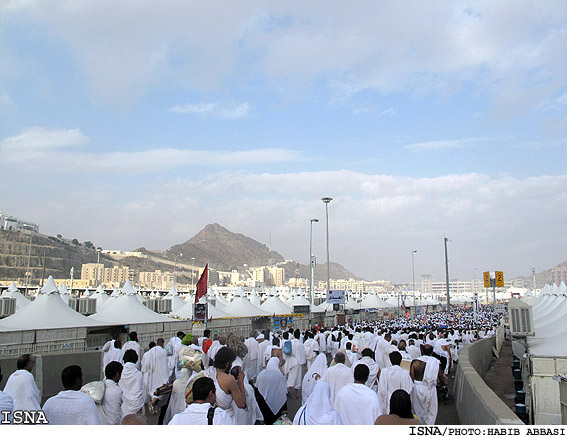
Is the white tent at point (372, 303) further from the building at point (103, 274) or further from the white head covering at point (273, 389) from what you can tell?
the building at point (103, 274)

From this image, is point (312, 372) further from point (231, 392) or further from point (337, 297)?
point (337, 297)

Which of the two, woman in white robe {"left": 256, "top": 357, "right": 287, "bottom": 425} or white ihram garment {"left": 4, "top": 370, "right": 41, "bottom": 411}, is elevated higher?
white ihram garment {"left": 4, "top": 370, "right": 41, "bottom": 411}

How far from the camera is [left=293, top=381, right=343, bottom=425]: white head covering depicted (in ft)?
13.5

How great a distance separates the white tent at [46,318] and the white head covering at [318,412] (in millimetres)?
11093

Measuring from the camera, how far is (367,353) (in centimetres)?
771

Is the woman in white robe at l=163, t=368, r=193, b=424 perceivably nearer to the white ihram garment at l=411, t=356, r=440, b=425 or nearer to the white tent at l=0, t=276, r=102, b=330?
the white ihram garment at l=411, t=356, r=440, b=425

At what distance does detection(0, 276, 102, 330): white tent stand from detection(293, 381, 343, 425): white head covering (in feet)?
36.4

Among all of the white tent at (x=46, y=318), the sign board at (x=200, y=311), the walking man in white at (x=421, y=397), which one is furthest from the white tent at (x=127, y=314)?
the walking man in white at (x=421, y=397)

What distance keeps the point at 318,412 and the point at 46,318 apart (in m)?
12.0

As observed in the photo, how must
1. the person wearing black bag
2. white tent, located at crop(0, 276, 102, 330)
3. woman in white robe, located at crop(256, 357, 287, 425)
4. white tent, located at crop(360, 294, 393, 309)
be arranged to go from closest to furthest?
the person wearing black bag, woman in white robe, located at crop(256, 357, 287, 425), white tent, located at crop(0, 276, 102, 330), white tent, located at crop(360, 294, 393, 309)

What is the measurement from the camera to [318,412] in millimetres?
4164

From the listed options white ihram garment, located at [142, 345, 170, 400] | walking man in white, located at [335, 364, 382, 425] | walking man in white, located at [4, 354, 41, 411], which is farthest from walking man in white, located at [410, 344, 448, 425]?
walking man in white, located at [4, 354, 41, 411]

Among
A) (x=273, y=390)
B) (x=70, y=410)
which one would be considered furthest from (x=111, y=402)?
(x=273, y=390)

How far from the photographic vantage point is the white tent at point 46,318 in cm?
1324
